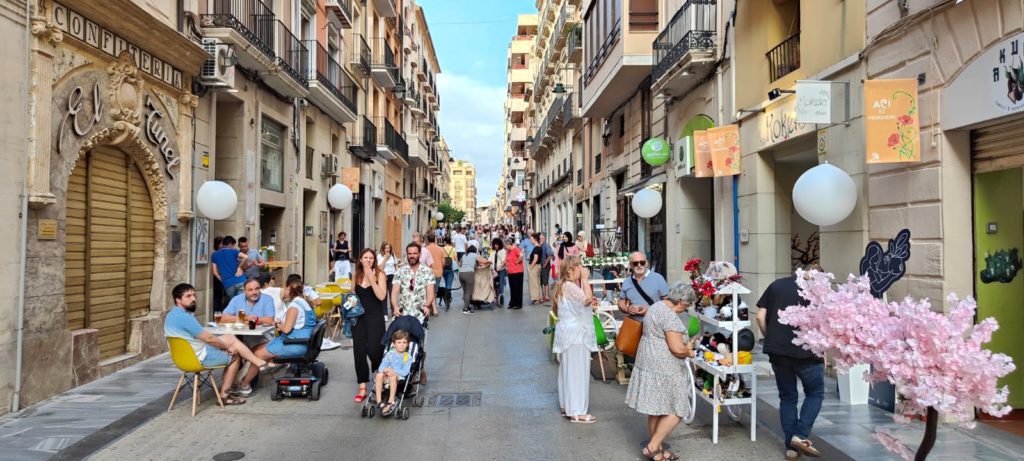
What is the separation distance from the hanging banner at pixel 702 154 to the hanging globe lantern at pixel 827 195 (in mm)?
4721

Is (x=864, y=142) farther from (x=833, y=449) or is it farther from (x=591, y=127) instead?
(x=591, y=127)

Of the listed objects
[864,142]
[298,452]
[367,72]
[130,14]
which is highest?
[367,72]

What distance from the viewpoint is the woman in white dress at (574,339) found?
6680mm

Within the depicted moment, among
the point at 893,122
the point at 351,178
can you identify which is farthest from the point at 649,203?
the point at 351,178

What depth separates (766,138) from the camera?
34.9 ft

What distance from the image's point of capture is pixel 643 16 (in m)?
16.0

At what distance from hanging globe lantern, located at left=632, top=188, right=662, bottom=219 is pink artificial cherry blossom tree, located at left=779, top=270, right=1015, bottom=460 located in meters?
11.9

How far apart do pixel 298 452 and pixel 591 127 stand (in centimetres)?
2242

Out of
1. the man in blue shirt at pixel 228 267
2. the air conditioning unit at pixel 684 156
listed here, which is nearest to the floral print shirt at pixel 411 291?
the man in blue shirt at pixel 228 267

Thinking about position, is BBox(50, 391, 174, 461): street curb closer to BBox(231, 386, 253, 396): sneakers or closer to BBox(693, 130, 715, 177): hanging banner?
BBox(231, 386, 253, 396): sneakers

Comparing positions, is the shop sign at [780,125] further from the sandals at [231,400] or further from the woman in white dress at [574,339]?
the sandals at [231,400]

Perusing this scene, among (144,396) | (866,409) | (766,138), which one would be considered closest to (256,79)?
(144,396)

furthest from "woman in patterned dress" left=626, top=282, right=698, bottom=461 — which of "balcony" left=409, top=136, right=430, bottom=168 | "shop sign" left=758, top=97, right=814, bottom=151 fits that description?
"balcony" left=409, top=136, right=430, bottom=168

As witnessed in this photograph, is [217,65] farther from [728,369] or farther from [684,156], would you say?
[728,369]
